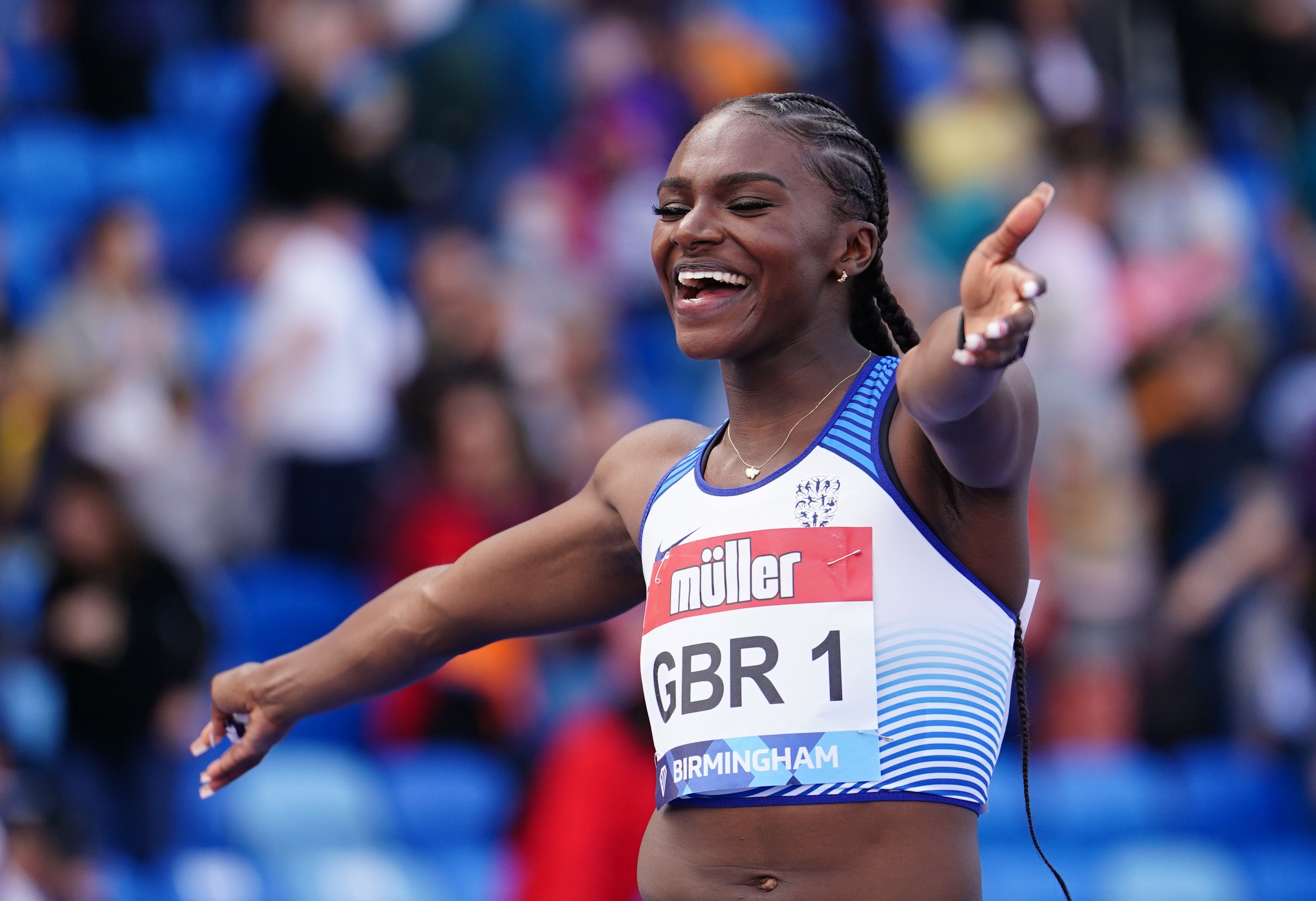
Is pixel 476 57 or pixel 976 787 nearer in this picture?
pixel 976 787

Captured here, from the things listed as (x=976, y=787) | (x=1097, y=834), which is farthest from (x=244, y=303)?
(x=976, y=787)

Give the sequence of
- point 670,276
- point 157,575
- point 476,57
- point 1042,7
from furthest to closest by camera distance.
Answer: point 1042,7 < point 476,57 < point 157,575 < point 670,276

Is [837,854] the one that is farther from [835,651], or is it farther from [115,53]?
[115,53]

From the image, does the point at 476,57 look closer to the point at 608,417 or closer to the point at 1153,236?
the point at 608,417

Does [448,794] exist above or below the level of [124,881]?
above

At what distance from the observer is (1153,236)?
35.1ft

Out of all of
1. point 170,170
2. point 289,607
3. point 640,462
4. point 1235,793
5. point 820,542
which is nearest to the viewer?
point 820,542

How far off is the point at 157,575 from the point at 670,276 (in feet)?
13.8

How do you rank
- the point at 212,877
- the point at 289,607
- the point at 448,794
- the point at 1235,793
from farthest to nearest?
1. the point at 1235,793
2. the point at 289,607
3. the point at 448,794
4. the point at 212,877

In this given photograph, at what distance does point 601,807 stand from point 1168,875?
11.2 ft

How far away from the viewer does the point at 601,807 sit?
609 cm

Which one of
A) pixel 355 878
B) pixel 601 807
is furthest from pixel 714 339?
pixel 355 878

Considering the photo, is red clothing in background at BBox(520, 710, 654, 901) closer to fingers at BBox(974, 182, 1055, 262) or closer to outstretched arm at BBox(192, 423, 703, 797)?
outstretched arm at BBox(192, 423, 703, 797)

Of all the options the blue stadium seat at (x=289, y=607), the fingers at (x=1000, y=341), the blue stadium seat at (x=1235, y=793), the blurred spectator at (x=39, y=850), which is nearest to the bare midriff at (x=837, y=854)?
the fingers at (x=1000, y=341)
